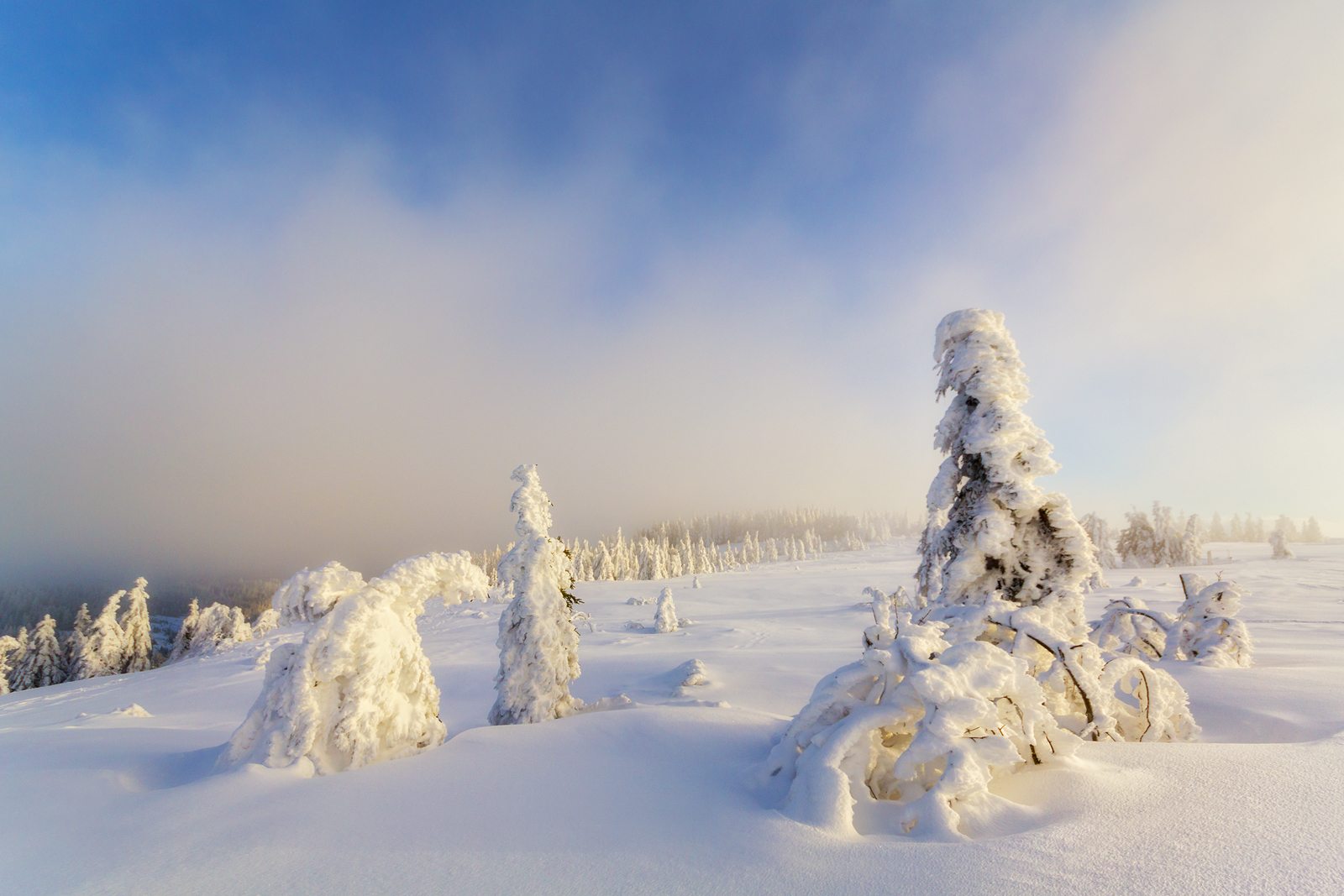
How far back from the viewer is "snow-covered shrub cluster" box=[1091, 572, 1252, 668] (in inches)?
444

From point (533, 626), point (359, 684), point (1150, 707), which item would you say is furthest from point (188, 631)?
point (1150, 707)

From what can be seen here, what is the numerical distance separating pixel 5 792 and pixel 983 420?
37.8 ft

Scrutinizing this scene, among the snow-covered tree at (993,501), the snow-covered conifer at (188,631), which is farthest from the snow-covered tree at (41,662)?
the snow-covered tree at (993,501)

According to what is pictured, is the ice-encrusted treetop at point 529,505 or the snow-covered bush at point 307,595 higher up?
the ice-encrusted treetop at point 529,505

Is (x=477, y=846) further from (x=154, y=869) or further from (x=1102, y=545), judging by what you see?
(x=1102, y=545)

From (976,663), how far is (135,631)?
71542mm

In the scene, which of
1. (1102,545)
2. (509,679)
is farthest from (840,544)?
(509,679)

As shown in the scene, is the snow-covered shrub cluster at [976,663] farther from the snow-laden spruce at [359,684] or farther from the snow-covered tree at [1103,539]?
the snow-covered tree at [1103,539]

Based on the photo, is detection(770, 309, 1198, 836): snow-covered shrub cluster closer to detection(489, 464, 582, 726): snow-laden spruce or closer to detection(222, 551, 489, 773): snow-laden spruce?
detection(222, 551, 489, 773): snow-laden spruce

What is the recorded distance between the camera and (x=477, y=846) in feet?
11.2

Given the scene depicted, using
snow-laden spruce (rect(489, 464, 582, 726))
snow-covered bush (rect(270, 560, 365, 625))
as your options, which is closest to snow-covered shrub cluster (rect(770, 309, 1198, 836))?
snow-covered bush (rect(270, 560, 365, 625))

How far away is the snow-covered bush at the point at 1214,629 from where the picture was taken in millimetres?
11484

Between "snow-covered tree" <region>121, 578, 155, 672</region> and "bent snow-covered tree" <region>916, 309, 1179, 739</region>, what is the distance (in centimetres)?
6751

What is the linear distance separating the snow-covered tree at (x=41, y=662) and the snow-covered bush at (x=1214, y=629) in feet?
242
